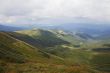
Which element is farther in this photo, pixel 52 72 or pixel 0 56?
pixel 0 56

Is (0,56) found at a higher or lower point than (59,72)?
higher

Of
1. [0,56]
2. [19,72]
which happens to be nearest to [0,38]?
[0,56]

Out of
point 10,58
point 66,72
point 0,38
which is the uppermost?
point 0,38

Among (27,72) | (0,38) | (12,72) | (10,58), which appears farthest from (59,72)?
(0,38)

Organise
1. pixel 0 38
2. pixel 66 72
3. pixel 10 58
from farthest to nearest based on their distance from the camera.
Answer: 1. pixel 0 38
2. pixel 10 58
3. pixel 66 72

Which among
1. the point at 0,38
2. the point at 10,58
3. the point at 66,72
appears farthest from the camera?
the point at 0,38

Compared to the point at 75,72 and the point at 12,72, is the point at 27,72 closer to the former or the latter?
the point at 12,72

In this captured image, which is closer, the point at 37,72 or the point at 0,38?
the point at 37,72

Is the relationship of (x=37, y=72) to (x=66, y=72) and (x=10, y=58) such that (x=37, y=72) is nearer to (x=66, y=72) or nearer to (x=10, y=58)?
(x=66, y=72)

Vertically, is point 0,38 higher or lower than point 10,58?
higher
